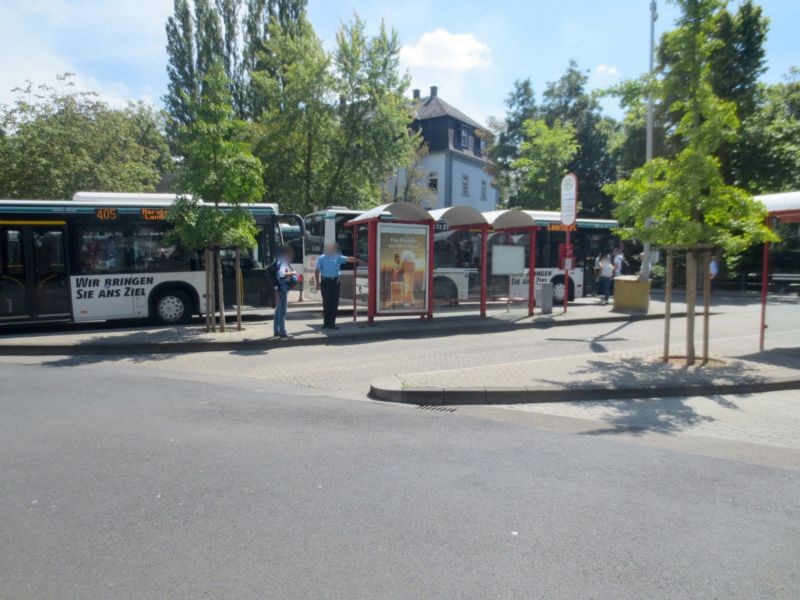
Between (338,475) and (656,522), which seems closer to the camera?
(656,522)

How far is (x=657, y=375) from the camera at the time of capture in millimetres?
8227

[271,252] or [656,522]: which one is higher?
[271,252]

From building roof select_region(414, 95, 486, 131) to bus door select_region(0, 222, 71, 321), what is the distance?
34.7 metres

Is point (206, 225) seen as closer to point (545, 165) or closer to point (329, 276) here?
point (329, 276)

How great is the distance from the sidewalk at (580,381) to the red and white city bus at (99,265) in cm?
807

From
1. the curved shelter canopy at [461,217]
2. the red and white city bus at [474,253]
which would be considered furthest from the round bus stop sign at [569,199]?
the curved shelter canopy at [461,217]

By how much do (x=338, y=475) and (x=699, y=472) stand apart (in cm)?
284

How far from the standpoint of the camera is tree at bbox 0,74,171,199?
75.8 feet

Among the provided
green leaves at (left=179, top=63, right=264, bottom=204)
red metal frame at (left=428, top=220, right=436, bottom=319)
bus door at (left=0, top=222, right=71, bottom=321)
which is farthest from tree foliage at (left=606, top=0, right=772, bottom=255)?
bus door at (left=0, top=222, right=71, bottom=321)

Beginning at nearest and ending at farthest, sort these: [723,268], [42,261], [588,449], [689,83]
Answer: [588,449], [689,83], [42,261], [723,268]

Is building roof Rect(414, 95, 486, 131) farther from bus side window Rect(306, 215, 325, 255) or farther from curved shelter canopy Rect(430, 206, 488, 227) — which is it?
curved shelter canopy Rect(430, 206, 488, 227)

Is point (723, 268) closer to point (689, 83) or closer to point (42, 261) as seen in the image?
point (689, 83)

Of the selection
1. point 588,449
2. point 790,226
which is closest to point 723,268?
point 790,226

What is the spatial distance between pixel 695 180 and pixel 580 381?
3466 millimetres
